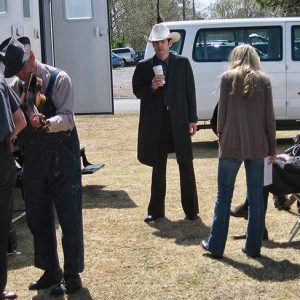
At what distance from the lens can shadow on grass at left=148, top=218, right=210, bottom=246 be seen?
6020 millimetres

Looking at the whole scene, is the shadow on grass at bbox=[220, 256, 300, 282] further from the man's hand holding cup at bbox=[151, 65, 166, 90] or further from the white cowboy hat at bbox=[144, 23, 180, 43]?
the white cowboy hat at bbox=[144, 23, 180, 43]

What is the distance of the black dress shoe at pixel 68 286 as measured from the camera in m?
4.63

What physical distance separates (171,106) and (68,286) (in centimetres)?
239

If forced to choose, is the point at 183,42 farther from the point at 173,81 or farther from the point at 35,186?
the point at 35,186

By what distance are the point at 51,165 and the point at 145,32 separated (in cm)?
6280

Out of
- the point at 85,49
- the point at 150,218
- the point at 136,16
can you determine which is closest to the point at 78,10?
the point at 85,49

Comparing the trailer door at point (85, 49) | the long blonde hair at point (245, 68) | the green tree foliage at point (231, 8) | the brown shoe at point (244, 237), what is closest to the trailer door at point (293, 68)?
the trailer door at point (85, 49)

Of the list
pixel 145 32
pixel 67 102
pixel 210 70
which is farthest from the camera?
pixel 145 32

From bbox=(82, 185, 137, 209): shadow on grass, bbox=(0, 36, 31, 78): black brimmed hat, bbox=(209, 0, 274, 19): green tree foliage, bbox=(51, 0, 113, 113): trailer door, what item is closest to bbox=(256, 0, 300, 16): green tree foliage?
bbox=(51, 0, 113, 113): trailer door

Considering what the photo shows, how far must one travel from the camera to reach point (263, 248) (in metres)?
5.63

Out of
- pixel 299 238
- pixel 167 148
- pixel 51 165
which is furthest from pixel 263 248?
pixel 51 165

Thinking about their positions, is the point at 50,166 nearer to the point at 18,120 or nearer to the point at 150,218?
the point at 18,120

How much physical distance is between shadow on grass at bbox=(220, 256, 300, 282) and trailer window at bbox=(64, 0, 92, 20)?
14.9 ft

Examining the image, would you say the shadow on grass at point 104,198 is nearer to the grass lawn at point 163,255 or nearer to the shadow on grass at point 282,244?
the grass lawn at point 163,255
